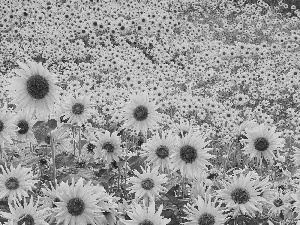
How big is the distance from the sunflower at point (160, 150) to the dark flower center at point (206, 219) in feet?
2.54

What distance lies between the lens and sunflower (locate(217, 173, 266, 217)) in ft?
11.5

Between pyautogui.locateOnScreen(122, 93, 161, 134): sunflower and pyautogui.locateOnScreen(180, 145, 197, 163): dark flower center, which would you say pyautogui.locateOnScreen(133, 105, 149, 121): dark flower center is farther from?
pyautogui.locateOnScreen(180, 145, 197, 163): dark flower center

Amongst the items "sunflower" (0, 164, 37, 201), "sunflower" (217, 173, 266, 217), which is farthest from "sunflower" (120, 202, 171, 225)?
"sunflower" (0, 164, 37, 201)

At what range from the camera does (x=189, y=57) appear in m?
13.2

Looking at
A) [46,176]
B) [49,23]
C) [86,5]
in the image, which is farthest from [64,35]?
[46,176]

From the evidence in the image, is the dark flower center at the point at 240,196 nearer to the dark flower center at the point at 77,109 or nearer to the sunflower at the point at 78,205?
the sunflower at the point at 78,205

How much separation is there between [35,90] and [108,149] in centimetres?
121

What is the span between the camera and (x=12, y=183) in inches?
141

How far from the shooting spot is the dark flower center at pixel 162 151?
4.10 metres

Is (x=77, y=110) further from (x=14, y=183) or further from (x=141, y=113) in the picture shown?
(x=14, y=183)

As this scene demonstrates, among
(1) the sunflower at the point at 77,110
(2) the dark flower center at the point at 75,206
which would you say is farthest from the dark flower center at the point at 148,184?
(1) the sunflower at the point at 77,110

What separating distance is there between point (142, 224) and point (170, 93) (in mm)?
7759

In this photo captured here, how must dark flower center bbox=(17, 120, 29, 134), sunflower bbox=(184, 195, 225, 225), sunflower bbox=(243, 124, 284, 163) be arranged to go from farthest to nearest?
dark flower center bbox=(17, 120, 29, 134) < sunflower bbox=(243, 124, 284, 163) < sunflower bbox=(184, 195, 225, 225)

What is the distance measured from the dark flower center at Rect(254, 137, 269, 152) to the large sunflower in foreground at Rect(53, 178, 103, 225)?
1.71 m
